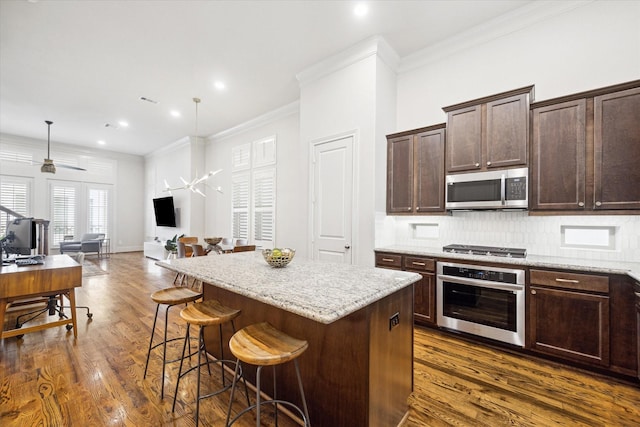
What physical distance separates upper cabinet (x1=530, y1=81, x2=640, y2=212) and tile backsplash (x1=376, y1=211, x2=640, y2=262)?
34 centimetres

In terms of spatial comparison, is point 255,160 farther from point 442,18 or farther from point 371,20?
point 442,18

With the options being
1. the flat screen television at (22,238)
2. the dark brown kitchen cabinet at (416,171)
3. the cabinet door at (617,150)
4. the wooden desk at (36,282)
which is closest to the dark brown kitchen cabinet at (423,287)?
the dark brown kitchen cabinet at (416,171)

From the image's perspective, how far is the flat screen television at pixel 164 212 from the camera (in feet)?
27.5

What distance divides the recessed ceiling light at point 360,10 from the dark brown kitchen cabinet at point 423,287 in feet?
9.31

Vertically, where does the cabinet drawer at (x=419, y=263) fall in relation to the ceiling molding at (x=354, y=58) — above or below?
below

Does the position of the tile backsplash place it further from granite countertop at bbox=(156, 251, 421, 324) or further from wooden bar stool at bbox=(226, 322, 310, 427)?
wooden bar stool at bbox=(226, 322, 310, 427)

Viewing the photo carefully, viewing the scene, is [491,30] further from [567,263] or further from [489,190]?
[567,263]

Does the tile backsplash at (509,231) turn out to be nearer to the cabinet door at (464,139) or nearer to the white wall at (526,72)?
the white wall at (526,72)

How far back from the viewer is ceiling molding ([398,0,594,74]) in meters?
2.90

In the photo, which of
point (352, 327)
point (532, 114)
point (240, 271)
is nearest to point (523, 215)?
point (532, 114)

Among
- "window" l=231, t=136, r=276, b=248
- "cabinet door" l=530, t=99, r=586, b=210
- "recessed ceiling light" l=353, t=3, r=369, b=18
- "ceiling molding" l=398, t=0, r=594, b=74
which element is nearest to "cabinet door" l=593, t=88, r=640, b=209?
"cabinet door" l=530, t=99, r=586, b=210

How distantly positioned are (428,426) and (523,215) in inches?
97.6

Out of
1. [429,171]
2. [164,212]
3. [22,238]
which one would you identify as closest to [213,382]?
[22,238]

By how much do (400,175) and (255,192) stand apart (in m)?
3.72
